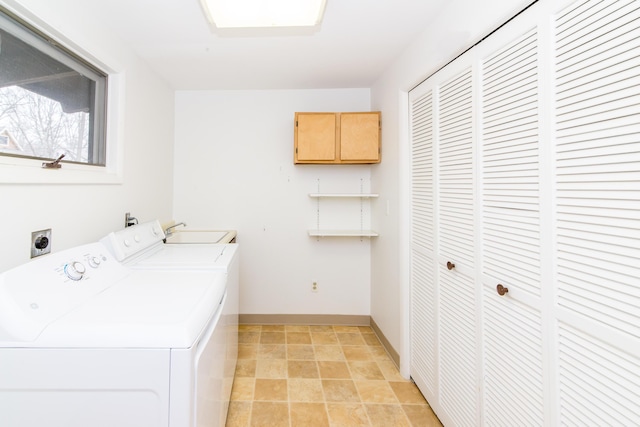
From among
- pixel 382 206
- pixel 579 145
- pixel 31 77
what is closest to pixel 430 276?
pixel 382 206

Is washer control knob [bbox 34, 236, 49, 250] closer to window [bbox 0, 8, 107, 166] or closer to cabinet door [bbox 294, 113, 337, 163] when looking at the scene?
window [bbox 0, 8, 107, 166]

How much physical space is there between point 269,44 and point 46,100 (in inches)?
52.6

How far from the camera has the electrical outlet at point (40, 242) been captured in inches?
50.7

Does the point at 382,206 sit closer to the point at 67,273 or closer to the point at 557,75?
the point at 557,75

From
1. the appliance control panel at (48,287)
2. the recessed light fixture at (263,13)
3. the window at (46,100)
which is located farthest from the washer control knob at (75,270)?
the recessed light fixture at (263,13)

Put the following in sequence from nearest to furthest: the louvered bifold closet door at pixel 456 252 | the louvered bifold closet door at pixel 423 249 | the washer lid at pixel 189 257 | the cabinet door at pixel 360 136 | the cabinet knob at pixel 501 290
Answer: the cabinet knob at pixel 501 290 → the louvered bifold closet door at pixel 456 252 → the washer lid at pixel 189 257 → the louvered bifold closet door at pixel 423 249 → the cabinet door at pixel 360 136

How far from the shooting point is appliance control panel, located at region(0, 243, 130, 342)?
821 millimetres

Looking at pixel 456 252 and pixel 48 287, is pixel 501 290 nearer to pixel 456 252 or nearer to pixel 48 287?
pixel 456 252

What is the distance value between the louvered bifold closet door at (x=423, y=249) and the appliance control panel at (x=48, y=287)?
1.73m

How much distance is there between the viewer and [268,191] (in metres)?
2.95

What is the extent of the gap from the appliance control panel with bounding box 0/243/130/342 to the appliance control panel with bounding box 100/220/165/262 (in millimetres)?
178

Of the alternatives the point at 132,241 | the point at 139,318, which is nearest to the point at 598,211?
the point at 139,318

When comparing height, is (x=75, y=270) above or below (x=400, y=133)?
below

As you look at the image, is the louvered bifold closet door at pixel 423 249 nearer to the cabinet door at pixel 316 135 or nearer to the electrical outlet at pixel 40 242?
the cabinet door at pixel 316 135
